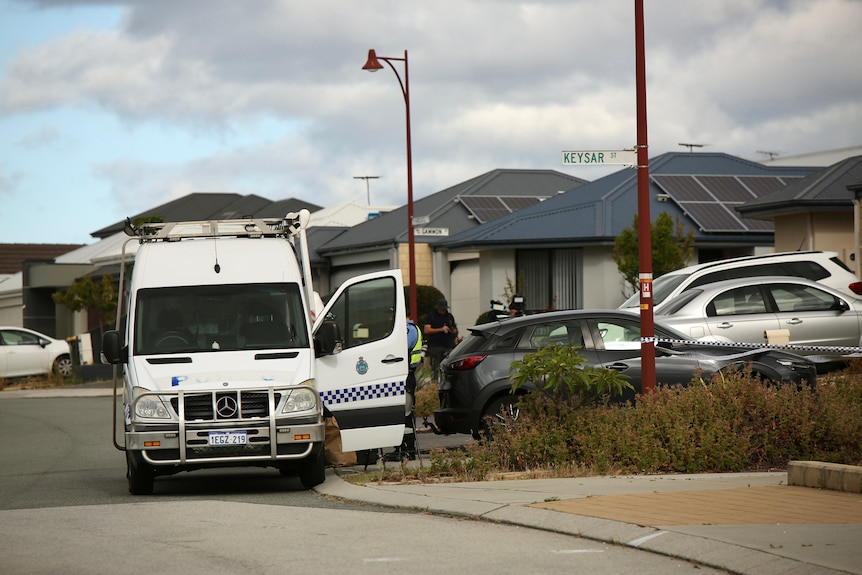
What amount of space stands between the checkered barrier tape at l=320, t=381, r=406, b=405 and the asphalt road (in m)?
0.98

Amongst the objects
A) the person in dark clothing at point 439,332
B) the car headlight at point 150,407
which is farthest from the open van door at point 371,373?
the person in dark clothing at point 439,332

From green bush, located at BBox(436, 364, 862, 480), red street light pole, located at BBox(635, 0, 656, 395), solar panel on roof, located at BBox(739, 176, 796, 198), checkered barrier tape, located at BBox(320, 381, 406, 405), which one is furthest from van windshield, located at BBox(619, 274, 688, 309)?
solar panel on roof, located at BBox(739, 176, 796, 198)

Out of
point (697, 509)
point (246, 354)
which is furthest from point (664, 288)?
point (697, 509)

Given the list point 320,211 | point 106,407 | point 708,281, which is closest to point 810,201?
point 708,281

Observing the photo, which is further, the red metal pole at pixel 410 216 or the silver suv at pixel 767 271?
the red metal pole at pixel 410 216

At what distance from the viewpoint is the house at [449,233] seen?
39.6 m

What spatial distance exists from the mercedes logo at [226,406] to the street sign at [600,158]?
443 cm

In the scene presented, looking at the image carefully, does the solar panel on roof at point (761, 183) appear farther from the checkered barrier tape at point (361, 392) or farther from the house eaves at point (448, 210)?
the checkered barrier tape at point (361, 392)

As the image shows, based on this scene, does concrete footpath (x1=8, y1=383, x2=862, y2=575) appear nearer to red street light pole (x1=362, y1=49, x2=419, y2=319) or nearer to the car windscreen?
the car windscreen

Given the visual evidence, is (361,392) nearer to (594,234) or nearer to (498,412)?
(498,412)

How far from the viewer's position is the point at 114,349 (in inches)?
478

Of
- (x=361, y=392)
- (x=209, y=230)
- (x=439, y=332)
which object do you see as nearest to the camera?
(x=361, y=392)

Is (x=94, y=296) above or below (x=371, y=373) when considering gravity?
above

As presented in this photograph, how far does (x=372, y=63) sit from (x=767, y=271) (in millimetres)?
9999
